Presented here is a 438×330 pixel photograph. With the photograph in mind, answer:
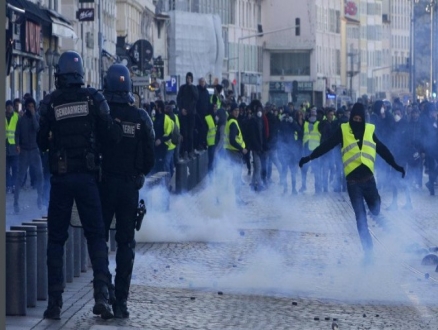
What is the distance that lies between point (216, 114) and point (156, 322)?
2274 cm

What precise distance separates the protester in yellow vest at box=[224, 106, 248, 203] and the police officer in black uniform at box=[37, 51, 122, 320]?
17193 mm

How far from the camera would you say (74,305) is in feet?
43.0

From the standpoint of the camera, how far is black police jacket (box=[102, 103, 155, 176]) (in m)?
12.6

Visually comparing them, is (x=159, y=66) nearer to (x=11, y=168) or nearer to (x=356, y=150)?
(x=11, y=168)

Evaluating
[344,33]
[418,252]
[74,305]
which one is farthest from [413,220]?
[344,33]

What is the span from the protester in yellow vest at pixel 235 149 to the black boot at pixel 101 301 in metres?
17.3

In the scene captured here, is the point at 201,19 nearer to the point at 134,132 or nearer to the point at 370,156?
the point at 370,156

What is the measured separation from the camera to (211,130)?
1409 inches

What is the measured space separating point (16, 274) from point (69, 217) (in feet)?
2.07

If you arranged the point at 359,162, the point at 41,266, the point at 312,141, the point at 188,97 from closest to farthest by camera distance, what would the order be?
the point at 41,266 → the point at 359,162 → the point at 188,97 → the point at 312,141

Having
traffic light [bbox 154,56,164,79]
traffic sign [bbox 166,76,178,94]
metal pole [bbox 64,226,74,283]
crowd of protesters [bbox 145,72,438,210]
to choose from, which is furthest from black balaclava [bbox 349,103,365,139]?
traffic light [bbox 154,56,164,79]

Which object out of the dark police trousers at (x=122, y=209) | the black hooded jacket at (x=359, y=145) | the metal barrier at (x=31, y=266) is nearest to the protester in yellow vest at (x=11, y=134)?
the black hooded jacket at (x=359, y=145)

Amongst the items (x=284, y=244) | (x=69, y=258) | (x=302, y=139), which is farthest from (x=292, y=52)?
(x=69, y=258)

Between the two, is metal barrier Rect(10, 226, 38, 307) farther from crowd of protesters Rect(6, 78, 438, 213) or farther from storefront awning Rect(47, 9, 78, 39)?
storefront awning Rect(47, 9, 78, 39)
